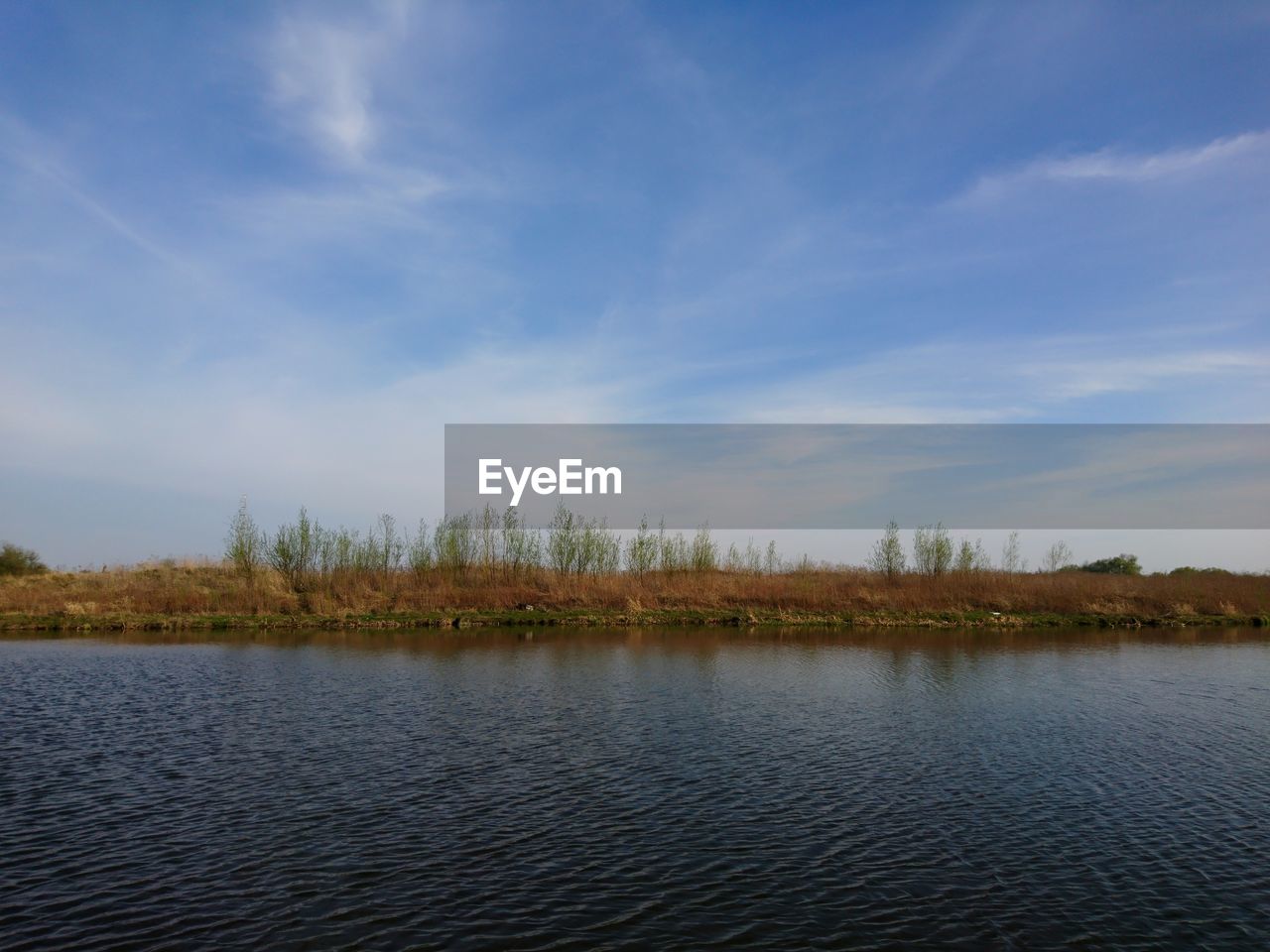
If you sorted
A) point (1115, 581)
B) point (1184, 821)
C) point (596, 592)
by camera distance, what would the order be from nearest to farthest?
1. point (1184, 821)
2. point (596, 592)
3. point (1115, 581)

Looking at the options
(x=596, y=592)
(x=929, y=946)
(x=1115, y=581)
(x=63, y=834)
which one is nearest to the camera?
(x=929, y=946)

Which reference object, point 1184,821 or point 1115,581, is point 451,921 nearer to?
point 1184,821

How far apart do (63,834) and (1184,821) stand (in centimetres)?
1845

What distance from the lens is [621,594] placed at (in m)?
53.8

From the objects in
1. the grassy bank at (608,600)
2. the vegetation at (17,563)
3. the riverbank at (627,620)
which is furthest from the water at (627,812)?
the vegetation at (17,563)

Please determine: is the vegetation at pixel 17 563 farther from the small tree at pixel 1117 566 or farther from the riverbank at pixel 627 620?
the small tree at pixel 1117 566

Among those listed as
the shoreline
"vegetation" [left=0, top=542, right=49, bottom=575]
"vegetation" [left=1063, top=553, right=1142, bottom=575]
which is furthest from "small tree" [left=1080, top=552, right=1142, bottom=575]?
"vegetation" [left=0, top=542, right=49, bottom=575]

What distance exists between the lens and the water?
33.0 ft

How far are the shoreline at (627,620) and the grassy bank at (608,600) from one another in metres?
0.11

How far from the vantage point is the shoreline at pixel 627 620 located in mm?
44688

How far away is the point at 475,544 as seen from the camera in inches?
2486

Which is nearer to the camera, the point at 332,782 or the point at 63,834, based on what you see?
the point at 63,834

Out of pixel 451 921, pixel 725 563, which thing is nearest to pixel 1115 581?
pixel 725 563

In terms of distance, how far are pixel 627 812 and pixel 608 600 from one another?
39.4 metres
